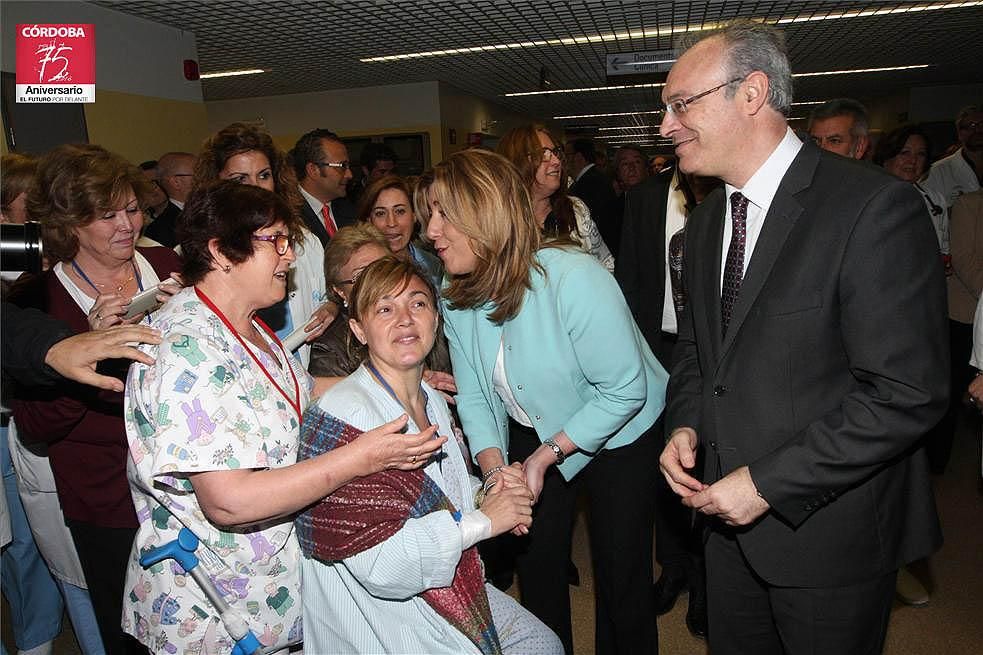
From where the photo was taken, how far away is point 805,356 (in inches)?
56.6

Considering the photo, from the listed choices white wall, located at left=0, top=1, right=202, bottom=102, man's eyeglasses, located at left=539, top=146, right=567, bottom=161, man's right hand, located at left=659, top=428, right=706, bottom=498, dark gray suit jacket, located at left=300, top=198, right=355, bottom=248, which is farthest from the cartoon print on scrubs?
white wall, located at left=0, top=1, right=202, bottom=102

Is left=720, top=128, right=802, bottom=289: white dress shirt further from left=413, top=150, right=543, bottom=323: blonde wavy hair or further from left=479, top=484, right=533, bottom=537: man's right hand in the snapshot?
left=479, top=484, right=533, bottom=537: man's right hand

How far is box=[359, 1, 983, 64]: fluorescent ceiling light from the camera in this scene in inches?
268

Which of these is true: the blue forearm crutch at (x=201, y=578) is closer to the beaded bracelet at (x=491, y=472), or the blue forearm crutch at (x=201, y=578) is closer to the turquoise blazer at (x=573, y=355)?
the beaded bracelet at (x=491, y=472)

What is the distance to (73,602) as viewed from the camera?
8.07 feet

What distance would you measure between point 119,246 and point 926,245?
2.20 metres

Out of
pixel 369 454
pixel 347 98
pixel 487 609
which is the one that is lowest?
pixel 487 609

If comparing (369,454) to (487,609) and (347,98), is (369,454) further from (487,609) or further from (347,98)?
(347,98)

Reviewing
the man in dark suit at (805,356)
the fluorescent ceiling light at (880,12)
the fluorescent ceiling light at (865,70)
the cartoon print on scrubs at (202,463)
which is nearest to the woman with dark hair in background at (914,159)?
the man in dark suit at (805,356)

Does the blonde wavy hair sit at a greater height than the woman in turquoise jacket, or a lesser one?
greater

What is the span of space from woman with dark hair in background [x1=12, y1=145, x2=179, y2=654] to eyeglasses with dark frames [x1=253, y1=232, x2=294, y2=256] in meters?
0.46

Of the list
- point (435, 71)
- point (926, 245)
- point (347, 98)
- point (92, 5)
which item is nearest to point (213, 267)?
point (926, 245)

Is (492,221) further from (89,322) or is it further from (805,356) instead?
(89,322)

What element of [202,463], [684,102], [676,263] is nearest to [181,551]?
[202,463]
